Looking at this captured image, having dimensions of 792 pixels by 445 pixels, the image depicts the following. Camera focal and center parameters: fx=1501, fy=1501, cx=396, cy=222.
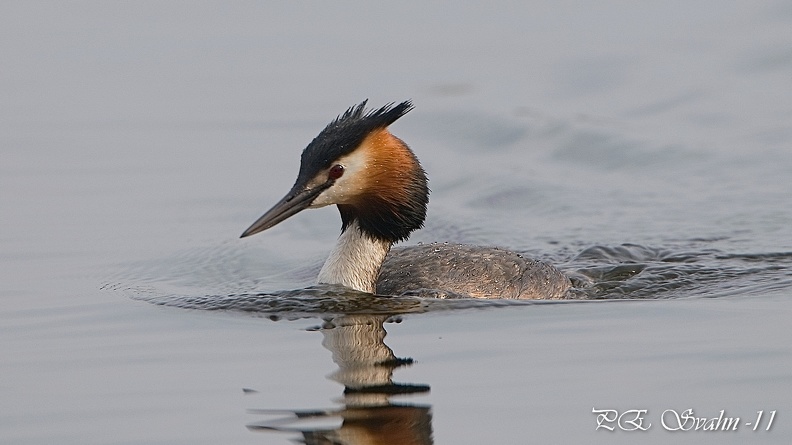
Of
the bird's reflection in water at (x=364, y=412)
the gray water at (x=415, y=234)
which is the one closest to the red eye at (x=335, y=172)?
the gray water at (x=415, y=234)

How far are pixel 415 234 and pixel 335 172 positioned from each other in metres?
3.70

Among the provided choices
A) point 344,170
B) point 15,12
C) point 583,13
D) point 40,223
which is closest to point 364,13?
point 583,13

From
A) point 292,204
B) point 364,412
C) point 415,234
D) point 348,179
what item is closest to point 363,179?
point 348,179

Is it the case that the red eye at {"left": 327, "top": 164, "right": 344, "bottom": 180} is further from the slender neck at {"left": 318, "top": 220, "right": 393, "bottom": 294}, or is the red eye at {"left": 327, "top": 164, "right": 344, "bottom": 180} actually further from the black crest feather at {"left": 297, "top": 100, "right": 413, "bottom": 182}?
the slender neck at {"left": 318, "top": 220, "right": 393, "bottom": 294}

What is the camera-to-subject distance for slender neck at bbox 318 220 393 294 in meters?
10.7

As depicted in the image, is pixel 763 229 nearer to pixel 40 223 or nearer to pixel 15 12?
pixel 40 223

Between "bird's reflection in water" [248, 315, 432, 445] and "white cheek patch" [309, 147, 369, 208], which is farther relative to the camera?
"white cheek patch" [309, 147, 369, 208]

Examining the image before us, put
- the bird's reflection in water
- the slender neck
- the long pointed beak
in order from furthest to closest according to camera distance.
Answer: the slender neck
the long pointed beak
the bird's reflection in water

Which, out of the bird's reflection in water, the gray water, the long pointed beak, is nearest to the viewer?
the bird's reflection in water

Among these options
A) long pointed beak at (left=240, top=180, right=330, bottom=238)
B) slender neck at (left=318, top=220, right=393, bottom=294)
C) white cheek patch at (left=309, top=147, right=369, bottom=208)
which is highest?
white cheek patch at (left=309, top=147, right=369, bottom=208)

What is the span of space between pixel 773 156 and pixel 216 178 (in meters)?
5.71

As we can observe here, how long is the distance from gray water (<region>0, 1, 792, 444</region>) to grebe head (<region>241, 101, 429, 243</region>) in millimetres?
603

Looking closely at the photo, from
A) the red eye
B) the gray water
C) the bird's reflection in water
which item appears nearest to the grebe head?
the red eye

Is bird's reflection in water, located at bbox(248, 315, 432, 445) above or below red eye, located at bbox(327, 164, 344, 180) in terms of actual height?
below
